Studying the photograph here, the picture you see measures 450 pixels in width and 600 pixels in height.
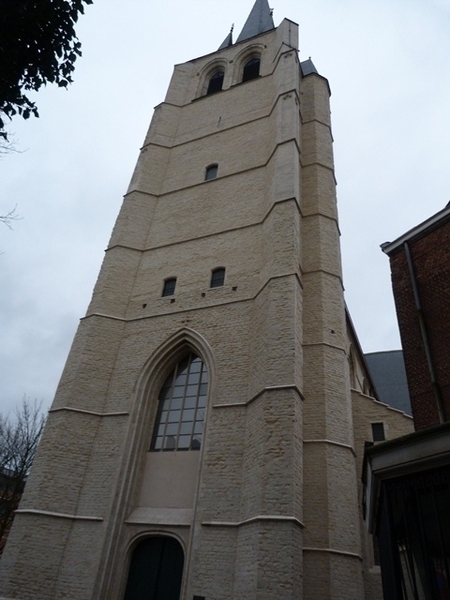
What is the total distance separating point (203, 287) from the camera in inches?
501

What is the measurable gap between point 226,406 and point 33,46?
764 centimetres

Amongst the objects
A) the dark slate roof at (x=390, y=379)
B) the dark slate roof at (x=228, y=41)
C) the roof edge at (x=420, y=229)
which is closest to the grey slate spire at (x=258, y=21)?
the dark slate roof at (x=228, y=41)

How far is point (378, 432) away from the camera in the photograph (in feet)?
38.4

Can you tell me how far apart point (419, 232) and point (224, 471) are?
6.31m

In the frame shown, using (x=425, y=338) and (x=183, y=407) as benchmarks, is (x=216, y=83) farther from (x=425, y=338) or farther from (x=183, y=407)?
(x=425, y=338)

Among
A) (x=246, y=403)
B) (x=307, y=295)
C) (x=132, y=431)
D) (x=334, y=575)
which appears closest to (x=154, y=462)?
(x=132, y=431)

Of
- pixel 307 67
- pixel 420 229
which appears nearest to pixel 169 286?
pixel 420 229

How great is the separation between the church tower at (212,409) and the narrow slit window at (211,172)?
7cm

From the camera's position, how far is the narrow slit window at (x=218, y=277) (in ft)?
41.8

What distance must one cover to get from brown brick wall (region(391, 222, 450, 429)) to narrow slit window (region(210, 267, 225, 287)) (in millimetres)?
4993

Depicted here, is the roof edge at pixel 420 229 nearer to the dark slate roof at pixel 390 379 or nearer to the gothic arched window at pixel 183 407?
the gothic arched window at pixel 183 407

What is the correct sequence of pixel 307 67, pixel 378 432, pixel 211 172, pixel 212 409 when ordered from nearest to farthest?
pixel 212 409 < pixel 378 432 < pixel 211 172 < pixel 307 67

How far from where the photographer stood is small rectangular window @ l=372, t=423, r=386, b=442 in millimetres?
11570

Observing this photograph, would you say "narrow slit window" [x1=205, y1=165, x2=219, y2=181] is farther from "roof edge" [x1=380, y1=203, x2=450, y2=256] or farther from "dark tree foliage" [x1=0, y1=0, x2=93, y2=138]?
"dark tree foliage" [x1=0, y1=0, x2=93, y2=138]
